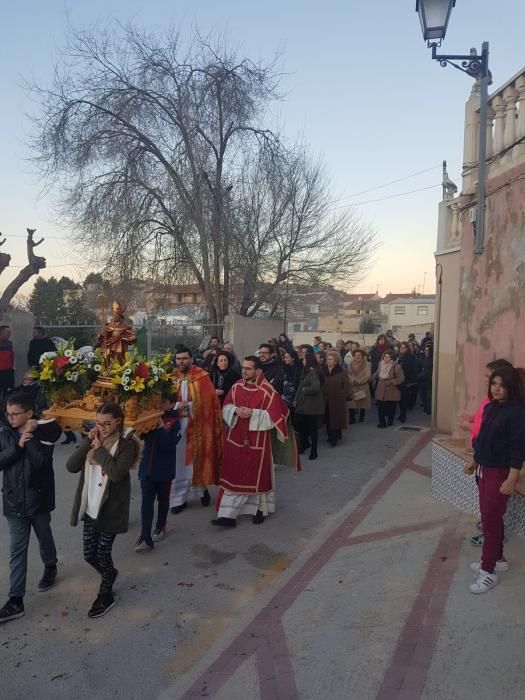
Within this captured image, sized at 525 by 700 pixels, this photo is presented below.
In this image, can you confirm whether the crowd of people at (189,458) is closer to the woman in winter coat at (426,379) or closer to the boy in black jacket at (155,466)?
the boy in black jacket at (155,466)

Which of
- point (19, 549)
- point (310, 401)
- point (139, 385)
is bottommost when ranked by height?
point (19, 549)

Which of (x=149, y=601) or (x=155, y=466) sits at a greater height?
(x=155, y=466)

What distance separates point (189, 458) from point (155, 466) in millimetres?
1203

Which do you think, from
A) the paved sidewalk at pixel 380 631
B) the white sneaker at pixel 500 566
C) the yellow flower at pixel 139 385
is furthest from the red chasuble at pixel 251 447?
the white sneaker at pixel 500 566

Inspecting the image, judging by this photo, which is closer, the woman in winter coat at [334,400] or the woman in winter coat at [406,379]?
the woman in winter coat at [334,400]

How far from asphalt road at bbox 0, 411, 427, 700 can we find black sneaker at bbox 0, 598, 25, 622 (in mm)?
55

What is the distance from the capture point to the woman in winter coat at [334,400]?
33.1 ft

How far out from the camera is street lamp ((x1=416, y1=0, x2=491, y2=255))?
6.11 m

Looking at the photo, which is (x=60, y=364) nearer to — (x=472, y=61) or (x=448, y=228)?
(x=472, y=61)

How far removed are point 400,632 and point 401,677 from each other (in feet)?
1.58

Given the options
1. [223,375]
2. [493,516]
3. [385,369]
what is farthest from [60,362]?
[385,369]

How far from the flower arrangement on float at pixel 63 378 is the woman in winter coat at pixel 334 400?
216 inches

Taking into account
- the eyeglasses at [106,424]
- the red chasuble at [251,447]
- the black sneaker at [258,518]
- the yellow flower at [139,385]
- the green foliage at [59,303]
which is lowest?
the black sneaker at [258,518]

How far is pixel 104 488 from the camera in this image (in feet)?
14.1
